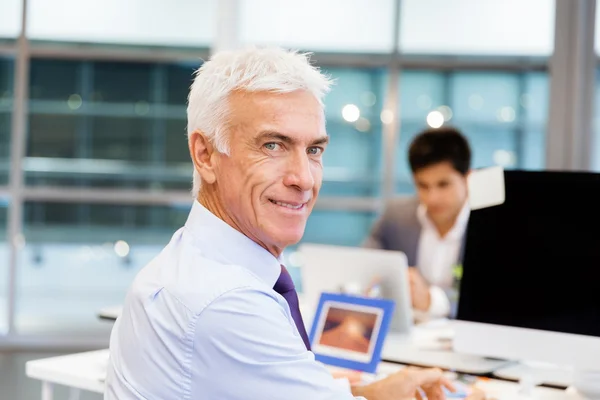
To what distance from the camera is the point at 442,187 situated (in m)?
3.18

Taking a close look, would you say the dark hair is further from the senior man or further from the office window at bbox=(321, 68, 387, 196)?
the senior man

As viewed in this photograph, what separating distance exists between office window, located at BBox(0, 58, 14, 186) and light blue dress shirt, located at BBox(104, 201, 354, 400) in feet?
14.9

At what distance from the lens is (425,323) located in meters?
2.71

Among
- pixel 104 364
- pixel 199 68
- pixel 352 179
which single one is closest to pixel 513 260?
pixel 199 68

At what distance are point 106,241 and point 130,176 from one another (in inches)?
150

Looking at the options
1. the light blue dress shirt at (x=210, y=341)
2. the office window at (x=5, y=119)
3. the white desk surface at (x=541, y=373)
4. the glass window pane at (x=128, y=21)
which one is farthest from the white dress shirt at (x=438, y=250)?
the office window at (x=5, y=119)

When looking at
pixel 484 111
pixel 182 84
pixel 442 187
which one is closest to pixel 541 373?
pixel 442 187

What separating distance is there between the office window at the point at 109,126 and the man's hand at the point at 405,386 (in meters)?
6.23

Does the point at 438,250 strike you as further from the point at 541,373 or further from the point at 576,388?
the point at 576,388

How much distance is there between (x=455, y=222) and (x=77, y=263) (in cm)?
779

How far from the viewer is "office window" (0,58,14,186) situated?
17.8 ft

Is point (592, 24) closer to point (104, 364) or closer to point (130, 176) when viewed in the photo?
point (104, 364)

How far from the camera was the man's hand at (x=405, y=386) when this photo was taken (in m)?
1.45

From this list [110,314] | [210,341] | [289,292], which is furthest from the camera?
[110,314]
